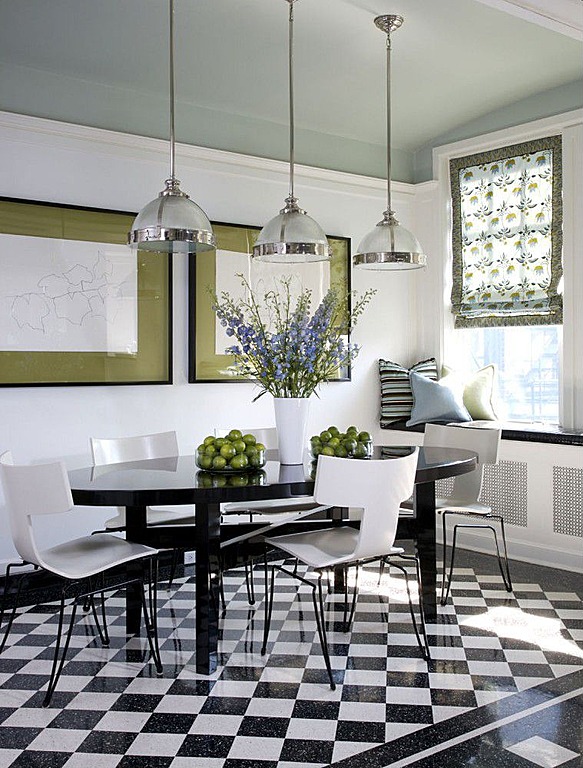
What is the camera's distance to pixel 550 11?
3318 mm

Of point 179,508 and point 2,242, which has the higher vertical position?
point 2,242

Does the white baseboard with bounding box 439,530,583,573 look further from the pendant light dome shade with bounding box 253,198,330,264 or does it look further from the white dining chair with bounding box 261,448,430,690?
the pendant light dome shade with bounding box 253,198,330,264

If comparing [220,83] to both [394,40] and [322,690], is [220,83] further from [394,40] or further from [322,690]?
[322,690]

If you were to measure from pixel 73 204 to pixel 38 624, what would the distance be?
7.32ft

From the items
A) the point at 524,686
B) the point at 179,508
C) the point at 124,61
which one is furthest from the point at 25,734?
the point at 124,61

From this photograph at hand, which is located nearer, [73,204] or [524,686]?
[524,686]

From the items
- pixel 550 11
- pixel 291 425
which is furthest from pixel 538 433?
pixel 550 11

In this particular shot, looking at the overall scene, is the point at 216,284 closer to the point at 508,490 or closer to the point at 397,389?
the point at 397,389

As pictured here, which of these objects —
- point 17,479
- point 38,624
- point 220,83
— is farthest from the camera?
point 220,83

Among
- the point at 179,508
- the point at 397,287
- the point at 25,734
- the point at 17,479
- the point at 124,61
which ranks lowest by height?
the point at 25,734

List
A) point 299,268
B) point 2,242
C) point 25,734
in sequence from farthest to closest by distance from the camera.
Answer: point 299,268, point 2,242, point 25,734

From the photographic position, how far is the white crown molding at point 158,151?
14.6ft

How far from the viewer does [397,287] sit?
6297mm

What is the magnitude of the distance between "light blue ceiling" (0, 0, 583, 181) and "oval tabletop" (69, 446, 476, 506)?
7.05 feet
